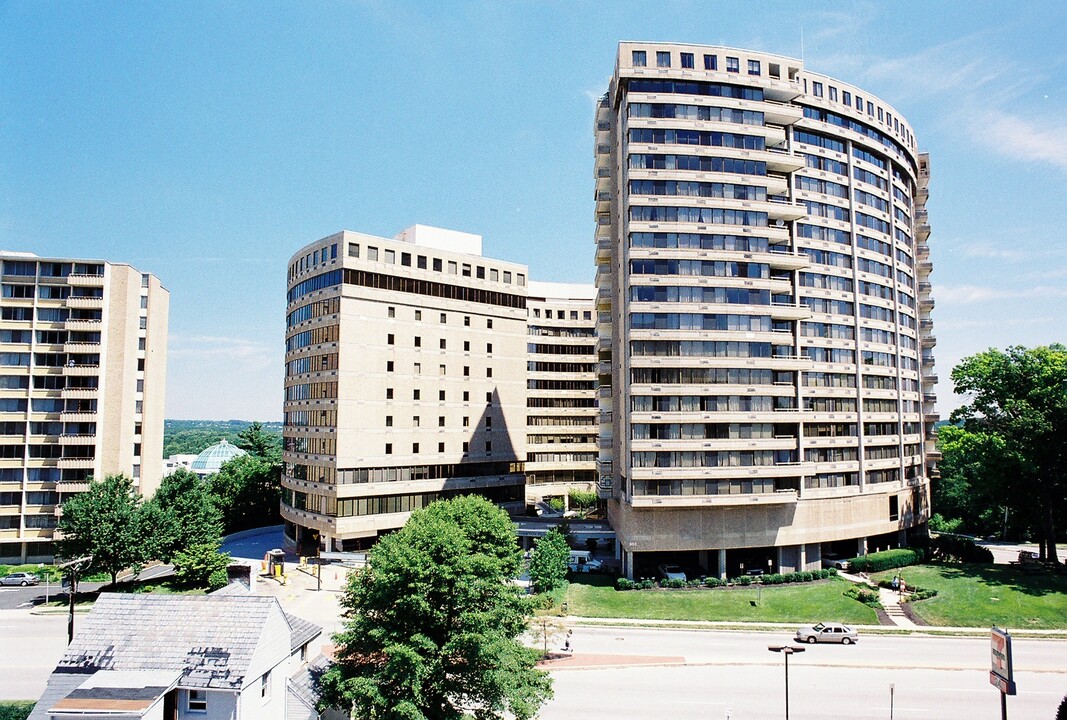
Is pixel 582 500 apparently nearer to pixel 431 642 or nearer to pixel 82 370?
pixel 82 370

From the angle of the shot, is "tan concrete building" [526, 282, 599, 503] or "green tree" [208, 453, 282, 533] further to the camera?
"tan concrete building" [526, 282, 599, 503]

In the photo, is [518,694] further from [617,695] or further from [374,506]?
[374,506]

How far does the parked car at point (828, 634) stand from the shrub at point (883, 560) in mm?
17163

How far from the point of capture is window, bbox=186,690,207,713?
25.9 metres

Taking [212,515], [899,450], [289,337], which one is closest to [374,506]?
[212,515]

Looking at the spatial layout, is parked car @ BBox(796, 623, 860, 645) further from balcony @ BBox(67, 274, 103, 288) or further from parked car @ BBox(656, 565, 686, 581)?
balcony @ BBox(67, 274, 103, 288)

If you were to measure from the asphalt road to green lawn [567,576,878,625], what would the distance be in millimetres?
3419

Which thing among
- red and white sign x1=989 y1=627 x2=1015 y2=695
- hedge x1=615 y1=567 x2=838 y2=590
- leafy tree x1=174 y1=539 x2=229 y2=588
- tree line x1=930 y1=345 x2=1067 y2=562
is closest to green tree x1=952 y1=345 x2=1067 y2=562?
tree line x1=930 y1=345 x2=1067 y2=562

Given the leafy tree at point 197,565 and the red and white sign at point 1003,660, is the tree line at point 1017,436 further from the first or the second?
the leafy tree at point 197,565

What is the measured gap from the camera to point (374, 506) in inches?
2707

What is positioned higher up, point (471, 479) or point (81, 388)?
point (81, 388)

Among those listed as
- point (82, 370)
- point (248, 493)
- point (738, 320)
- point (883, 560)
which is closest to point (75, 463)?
point (82, 370)

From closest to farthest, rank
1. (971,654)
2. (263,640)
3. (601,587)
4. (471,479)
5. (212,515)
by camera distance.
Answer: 1. (263,640)
2. (971,654)
3. (601,587)
4. (212,515)
5. (471,479)

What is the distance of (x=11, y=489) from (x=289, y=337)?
3279 centimetres
